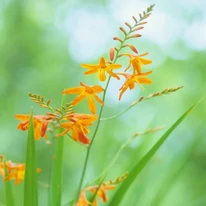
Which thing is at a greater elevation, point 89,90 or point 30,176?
point 89,90

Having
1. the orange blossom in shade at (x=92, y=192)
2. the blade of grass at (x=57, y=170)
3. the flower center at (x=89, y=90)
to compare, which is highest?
the flower center at (x=89, y=90)

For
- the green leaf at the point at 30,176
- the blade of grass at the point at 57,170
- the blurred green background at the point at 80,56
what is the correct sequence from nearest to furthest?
the green leaf at the point at 30,176 → the blade of grass at the point at 57,170 → the blurred green background at the point at 80,56

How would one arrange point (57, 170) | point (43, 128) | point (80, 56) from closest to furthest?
point (43, 128) → point (57, 170) → point (80, 56)

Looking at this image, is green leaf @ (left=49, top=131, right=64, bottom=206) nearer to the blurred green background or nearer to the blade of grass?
the blade of grass

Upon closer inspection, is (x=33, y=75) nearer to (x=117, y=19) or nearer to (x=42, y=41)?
(x=42, y=41)

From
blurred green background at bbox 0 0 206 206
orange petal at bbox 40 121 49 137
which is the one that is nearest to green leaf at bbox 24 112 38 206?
orange petal at bbox 40 121 49 137

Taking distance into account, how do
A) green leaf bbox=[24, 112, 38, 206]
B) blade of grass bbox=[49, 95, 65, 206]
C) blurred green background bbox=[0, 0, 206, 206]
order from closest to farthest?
green leaf bbox=[24, 112, 38, 206]
blade of grass bbox=[49, 95, 65, 206]
blurred green background bbox=[0, 0, 206, 206]

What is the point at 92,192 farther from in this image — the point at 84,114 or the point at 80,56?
the point at 80,56

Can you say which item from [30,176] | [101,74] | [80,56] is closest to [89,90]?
[101,74]

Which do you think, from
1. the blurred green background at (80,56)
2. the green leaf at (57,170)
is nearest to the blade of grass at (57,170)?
the green leaf at (57,170)

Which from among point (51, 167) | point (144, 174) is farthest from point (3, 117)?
point (51, 167)

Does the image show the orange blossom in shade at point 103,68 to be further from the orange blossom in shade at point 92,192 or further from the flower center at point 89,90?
the orange blossom in shade at point 92,192
